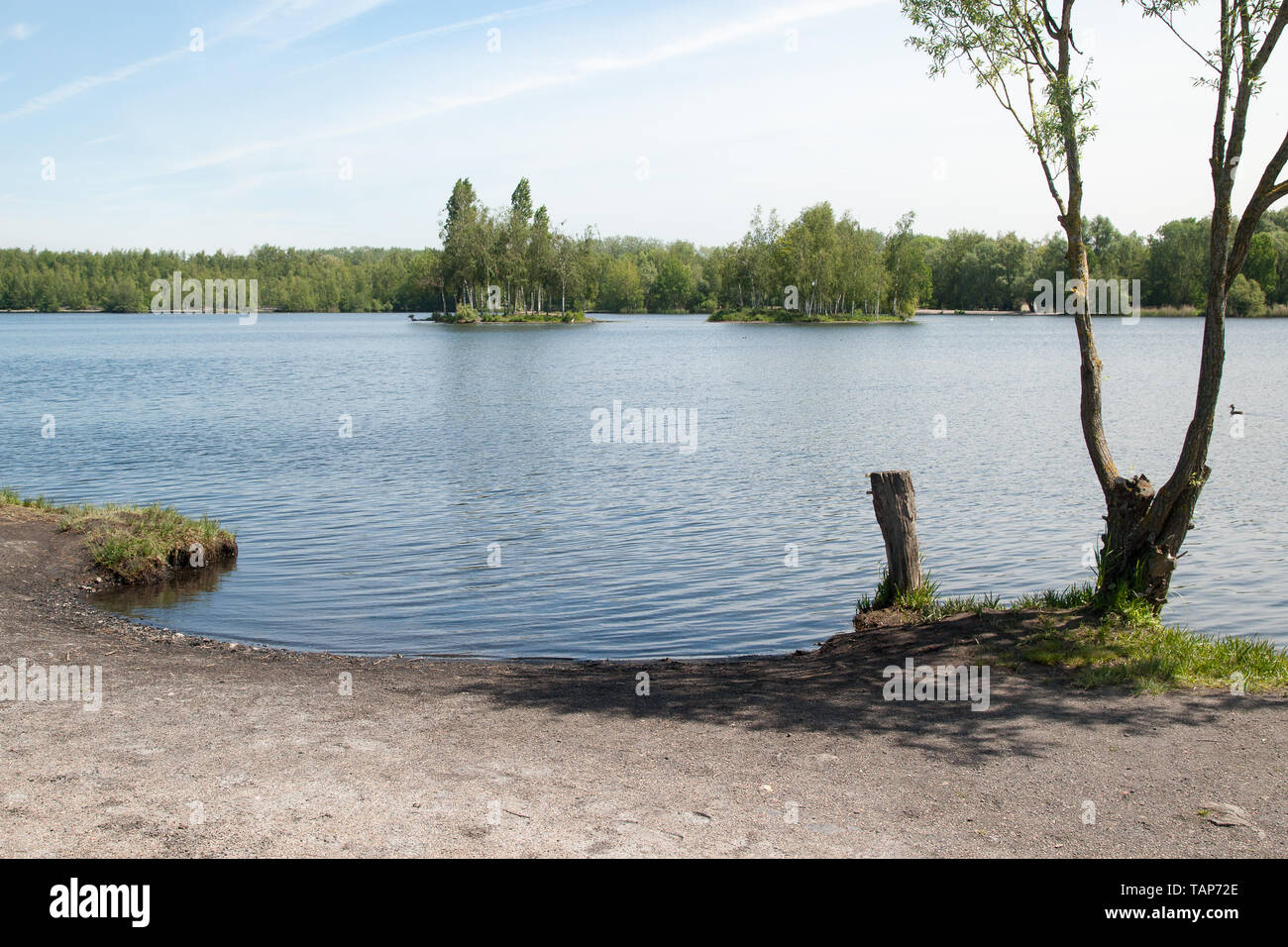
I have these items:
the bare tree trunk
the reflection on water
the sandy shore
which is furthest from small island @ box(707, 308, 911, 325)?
the sandy shore

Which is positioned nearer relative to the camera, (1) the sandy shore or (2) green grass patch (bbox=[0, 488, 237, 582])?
(1) the sandy shore

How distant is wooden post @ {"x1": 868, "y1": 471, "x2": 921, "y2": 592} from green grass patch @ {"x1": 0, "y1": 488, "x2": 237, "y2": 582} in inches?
464

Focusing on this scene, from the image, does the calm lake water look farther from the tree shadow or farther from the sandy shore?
the sandy shore

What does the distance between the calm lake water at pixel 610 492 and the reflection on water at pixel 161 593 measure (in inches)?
3.9

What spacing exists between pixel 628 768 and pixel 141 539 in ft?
41.0

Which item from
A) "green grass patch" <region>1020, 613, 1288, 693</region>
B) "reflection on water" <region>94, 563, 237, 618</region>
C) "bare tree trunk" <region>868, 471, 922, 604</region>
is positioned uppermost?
"bare tree trunk" <region>868, 471, 922, 604</region>

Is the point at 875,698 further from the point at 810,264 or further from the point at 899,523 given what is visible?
the point at 810,264

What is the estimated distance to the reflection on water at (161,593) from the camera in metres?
14.9

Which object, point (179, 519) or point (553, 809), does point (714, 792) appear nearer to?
point (553, 809)

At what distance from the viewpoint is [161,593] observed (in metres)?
16.0

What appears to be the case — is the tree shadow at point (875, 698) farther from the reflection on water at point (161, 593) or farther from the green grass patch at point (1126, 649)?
the reflection on water at point (161, 593)

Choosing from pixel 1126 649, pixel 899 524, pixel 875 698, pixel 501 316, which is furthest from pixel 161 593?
pixel 501 316

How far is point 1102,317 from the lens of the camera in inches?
6570

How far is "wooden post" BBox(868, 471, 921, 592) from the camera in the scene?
12.5 m
